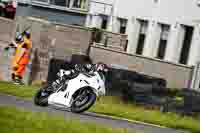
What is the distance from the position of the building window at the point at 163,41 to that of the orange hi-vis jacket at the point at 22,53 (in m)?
10.2

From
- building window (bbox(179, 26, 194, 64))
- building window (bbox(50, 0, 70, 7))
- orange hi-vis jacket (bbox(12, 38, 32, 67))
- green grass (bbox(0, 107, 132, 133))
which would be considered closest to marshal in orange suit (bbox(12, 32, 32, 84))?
orange hi-vis jacket (bbox(12, 38, 32, 67))

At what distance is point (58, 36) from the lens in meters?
32.3

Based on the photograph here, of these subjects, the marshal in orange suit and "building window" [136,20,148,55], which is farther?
"building window" [136,20,148,55]

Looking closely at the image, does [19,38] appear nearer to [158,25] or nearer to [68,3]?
[158,25]

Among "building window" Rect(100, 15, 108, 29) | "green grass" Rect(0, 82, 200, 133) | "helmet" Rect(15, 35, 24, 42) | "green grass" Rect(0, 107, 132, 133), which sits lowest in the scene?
"green grass" Rect(0, 82, 200, 133)

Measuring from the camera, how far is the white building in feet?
112

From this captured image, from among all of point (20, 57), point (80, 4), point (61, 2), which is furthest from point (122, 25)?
point (20, 57)

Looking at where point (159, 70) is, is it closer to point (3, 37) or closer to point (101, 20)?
point (3, 37)

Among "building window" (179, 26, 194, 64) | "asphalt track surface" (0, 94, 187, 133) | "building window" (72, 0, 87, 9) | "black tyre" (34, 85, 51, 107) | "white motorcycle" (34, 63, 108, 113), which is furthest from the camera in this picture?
"building window" (72, 0, 87, 9)

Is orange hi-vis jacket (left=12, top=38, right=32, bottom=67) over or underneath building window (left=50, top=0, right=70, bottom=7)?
underneath

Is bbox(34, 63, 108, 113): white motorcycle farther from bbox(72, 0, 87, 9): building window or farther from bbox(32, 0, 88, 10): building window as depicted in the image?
bbox(32, 0, 88, 10): building window

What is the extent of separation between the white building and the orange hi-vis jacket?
8159 mm

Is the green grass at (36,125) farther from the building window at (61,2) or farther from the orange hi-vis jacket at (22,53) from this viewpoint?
the building window at (61,2)

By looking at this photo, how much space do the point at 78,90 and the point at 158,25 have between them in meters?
19.9
